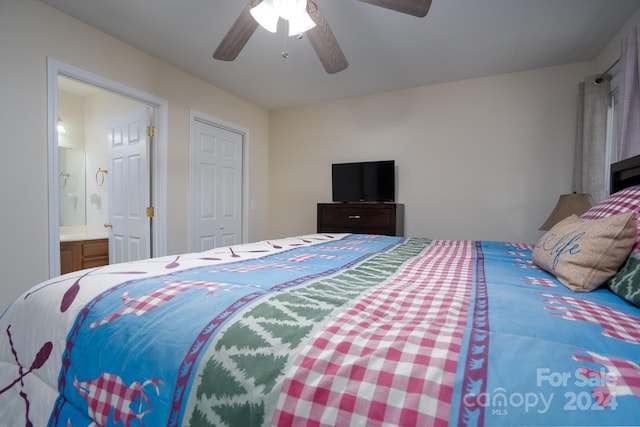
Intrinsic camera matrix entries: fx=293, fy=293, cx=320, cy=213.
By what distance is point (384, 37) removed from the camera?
255cm

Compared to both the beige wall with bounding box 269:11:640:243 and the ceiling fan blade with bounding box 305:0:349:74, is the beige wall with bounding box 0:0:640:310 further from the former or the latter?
the ceiling fan blade with bounding box 305:0:349:74

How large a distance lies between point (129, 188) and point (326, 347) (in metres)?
3.28

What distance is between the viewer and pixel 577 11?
221cm

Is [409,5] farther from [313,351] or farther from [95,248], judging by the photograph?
[95,248]

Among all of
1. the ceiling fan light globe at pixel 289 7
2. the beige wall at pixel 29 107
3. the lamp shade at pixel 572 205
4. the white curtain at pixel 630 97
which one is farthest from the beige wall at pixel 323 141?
the ceiling fan light globe at pixel 289 7

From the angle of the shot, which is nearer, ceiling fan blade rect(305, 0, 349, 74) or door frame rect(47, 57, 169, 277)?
ceiling fan blade rect(305, 0, 349, 74)

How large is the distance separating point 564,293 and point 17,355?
61.9 inches

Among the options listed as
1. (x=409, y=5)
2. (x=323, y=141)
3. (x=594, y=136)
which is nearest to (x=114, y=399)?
(x=409, y=5)

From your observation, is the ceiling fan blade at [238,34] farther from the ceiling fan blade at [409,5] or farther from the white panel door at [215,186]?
the white panel door at [215,186]

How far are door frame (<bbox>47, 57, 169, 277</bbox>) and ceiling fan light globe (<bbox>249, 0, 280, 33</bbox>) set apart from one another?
1.59 metres

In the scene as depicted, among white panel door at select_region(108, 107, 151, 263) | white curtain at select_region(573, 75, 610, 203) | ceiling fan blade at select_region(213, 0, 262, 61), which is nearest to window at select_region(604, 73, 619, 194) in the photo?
white curtain at select_region(573, 75, 610, 203)

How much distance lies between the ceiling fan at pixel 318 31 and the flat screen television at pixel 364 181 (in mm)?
1552

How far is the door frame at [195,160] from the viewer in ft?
10.8

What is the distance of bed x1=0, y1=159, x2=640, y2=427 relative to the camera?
43 cm
